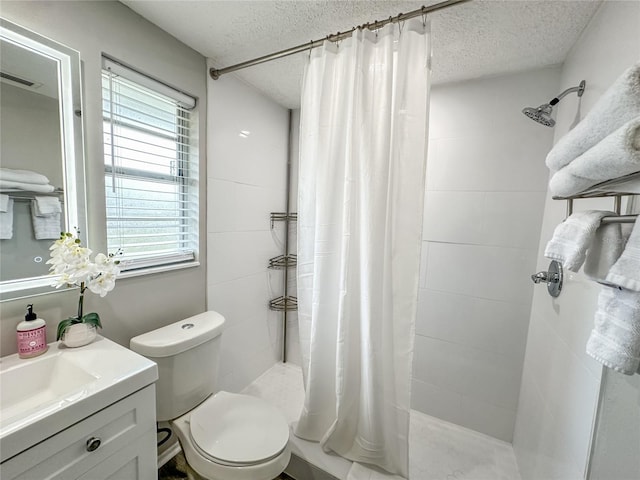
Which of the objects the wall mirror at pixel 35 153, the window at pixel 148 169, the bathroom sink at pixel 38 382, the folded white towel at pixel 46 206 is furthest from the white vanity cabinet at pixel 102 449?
the folded white towel at pixel 46 206

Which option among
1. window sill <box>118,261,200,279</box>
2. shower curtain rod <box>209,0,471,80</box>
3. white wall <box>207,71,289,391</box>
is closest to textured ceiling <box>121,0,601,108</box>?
shower curtain rod <box>209,0,471,80</box>

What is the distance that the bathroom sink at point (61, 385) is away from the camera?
2.18ft

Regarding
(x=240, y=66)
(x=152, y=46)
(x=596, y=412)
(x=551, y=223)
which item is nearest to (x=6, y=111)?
(x=152, y=46)

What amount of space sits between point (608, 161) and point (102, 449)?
1445mm

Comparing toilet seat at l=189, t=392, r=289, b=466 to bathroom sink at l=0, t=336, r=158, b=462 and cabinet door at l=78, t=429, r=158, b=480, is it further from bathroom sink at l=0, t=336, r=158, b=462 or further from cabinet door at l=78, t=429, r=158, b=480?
bathroom sink at l=0, t=336, r=158, b=462

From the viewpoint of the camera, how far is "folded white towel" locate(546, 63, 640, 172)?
0.47 meters

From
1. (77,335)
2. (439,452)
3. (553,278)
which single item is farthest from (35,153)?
(439,452)

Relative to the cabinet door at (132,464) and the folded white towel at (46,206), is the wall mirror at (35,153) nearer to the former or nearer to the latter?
the folded white towel at (46,206)

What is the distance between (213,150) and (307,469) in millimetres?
1829

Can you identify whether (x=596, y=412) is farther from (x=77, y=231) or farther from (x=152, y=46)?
(x=152, y=46)

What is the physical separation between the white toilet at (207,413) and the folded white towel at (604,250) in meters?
1.21

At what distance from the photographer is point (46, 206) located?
3.33 feet

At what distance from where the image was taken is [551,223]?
53.9 inches

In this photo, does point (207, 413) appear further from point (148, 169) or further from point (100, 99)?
point (100, 99)
